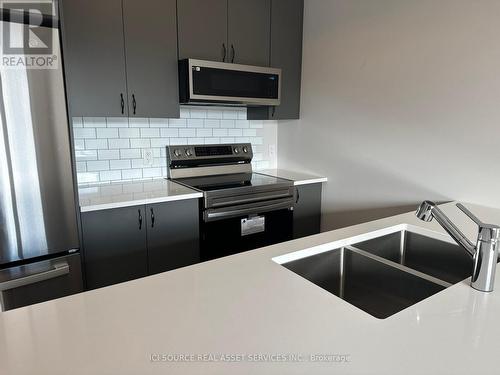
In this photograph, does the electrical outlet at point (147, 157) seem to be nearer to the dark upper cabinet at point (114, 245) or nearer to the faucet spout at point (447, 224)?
the dark upper cabinet at point (114, 245)

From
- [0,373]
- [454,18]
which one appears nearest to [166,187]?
[0,373]

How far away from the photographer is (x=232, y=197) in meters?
2.32

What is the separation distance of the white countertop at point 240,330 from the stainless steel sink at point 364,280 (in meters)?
0.24

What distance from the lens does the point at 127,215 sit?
198 centimetres

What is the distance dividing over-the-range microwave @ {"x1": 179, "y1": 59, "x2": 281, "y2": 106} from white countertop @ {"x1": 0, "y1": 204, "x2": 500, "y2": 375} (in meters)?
1.59

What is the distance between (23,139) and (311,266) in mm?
1357

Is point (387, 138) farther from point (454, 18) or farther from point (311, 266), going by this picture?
point (311, 266)

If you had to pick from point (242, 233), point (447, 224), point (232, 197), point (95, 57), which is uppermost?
point (95, 57)

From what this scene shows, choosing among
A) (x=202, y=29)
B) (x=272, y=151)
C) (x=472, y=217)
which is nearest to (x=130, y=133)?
(x=202, y=29)

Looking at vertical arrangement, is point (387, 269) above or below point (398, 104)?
below

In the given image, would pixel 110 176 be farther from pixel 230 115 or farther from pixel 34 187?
pixel 230 115

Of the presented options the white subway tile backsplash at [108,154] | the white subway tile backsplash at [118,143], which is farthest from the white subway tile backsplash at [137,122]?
the white subway tile backsplash at [108,154]

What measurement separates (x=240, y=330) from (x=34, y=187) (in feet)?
4.30

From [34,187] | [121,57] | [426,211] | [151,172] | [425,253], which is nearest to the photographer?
[426,211]
